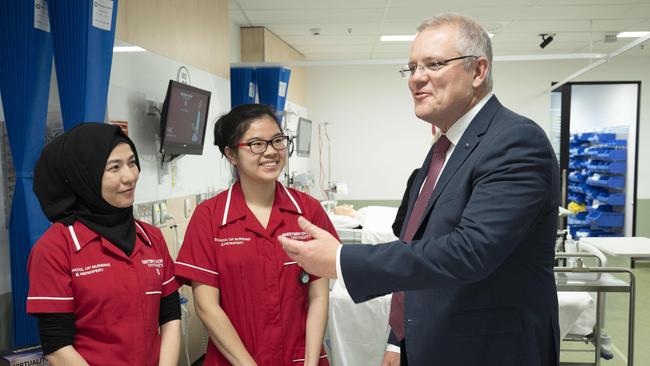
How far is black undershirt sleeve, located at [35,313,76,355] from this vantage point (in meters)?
1.39

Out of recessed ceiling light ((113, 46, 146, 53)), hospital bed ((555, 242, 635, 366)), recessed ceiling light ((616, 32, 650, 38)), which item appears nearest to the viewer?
hospital bed ((555, 242, 635, 366))

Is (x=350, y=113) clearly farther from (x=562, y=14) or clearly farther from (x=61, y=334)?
(x=61, y=334)

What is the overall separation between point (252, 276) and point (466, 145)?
80cm

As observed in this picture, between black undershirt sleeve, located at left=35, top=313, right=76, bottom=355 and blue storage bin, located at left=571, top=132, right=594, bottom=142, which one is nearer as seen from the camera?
black undershirt sleeve, located at left=35, top=313, right=76, bottom=355

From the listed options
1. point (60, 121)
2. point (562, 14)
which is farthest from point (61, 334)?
point (562, 14)

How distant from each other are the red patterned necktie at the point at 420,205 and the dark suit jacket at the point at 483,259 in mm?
120

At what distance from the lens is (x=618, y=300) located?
210 inches

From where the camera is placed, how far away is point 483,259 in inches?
43.3

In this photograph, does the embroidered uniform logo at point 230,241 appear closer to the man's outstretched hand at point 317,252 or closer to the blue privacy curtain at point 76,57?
the man's outstretched hand at point 317,252

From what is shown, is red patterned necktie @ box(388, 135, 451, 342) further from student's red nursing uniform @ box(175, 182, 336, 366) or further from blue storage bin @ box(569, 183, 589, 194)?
blue storage bin @ box(569, 183, 589, 194)

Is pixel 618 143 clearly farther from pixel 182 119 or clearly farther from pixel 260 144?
pixel 260 144

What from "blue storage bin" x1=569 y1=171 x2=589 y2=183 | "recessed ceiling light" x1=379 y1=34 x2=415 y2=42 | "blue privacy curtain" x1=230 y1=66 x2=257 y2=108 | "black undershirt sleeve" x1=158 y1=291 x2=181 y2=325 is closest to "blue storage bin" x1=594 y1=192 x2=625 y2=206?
"blue storage bin" x1=569 y1=171 x2=589 y2=183

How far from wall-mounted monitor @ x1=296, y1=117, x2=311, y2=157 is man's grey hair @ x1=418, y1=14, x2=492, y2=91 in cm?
521

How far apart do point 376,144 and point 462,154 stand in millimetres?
6765
